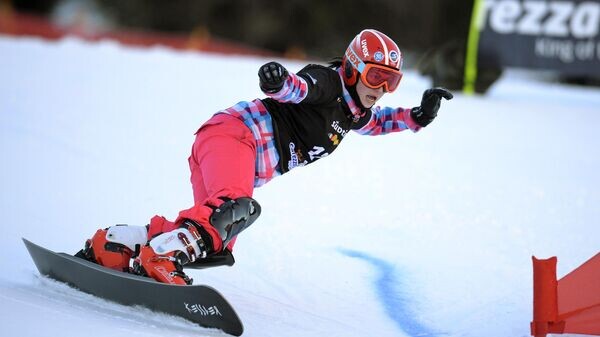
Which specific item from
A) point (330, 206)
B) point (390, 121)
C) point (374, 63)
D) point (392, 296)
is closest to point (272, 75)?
point (374, 63)

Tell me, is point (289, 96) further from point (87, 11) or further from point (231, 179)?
point (87, 11)

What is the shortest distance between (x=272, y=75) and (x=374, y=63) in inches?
26.5

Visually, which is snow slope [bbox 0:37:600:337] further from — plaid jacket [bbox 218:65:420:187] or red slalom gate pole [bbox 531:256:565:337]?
plaid jacket [bbox 218:65:420:187]

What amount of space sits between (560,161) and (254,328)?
5028 millimetres

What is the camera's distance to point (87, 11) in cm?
2986

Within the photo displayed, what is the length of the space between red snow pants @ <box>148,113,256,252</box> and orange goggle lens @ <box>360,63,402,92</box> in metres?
0.64

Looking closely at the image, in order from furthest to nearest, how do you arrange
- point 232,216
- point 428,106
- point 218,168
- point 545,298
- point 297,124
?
point 428,106
point 297,124
point 218,168
point 232,216
point 545,298

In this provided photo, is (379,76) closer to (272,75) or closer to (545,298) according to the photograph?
(272,75)

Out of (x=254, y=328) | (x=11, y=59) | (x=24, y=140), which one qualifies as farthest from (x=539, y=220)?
Result: (x=11, y=59)

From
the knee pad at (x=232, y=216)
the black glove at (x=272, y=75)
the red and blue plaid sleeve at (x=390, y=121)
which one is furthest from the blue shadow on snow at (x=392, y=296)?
the black glove at (x=272, y=75)

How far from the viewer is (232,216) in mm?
4328

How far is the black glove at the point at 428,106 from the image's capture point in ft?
17.6

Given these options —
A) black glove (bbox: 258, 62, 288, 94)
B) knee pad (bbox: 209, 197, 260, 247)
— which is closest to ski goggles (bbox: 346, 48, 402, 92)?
black glove (bbox: 258, 62, 288, 94)

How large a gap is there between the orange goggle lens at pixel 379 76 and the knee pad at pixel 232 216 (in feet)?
2.84
